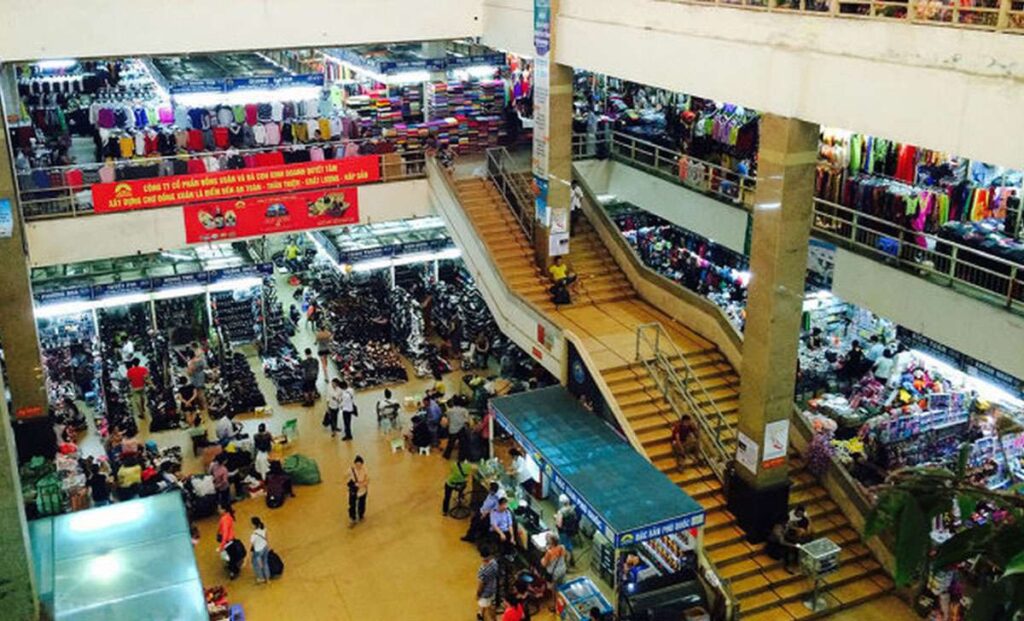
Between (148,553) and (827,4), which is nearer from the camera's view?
(148,553)

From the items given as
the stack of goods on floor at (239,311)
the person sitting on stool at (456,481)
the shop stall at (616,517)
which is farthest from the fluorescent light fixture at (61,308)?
the shop stall at (616,517)

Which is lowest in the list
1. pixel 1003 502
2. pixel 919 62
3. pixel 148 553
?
pixel 148 553

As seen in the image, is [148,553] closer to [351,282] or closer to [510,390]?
[510,390]

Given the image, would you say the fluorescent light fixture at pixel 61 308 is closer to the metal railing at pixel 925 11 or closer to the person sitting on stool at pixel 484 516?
the person sitting on stool at pixel 484 516

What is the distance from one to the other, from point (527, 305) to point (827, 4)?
7.14 metres

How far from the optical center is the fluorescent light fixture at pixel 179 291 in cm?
1836

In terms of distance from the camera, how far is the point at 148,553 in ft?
32.6

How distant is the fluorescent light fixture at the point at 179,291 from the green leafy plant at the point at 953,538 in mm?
16942

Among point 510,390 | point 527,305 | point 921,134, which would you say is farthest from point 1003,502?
point 510,390

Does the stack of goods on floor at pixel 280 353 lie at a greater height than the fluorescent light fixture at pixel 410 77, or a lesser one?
lesser

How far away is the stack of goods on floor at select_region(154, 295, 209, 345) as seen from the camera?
65.3 ft

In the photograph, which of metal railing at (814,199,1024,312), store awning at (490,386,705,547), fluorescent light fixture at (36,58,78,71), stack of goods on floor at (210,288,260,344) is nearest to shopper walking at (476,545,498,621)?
store awning at (490,386,705,547)

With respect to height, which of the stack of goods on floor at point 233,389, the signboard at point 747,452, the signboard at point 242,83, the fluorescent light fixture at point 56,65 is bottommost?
the stack of goods on floor at point 233,389

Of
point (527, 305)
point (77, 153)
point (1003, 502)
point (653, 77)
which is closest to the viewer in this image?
point (1003, 502)
